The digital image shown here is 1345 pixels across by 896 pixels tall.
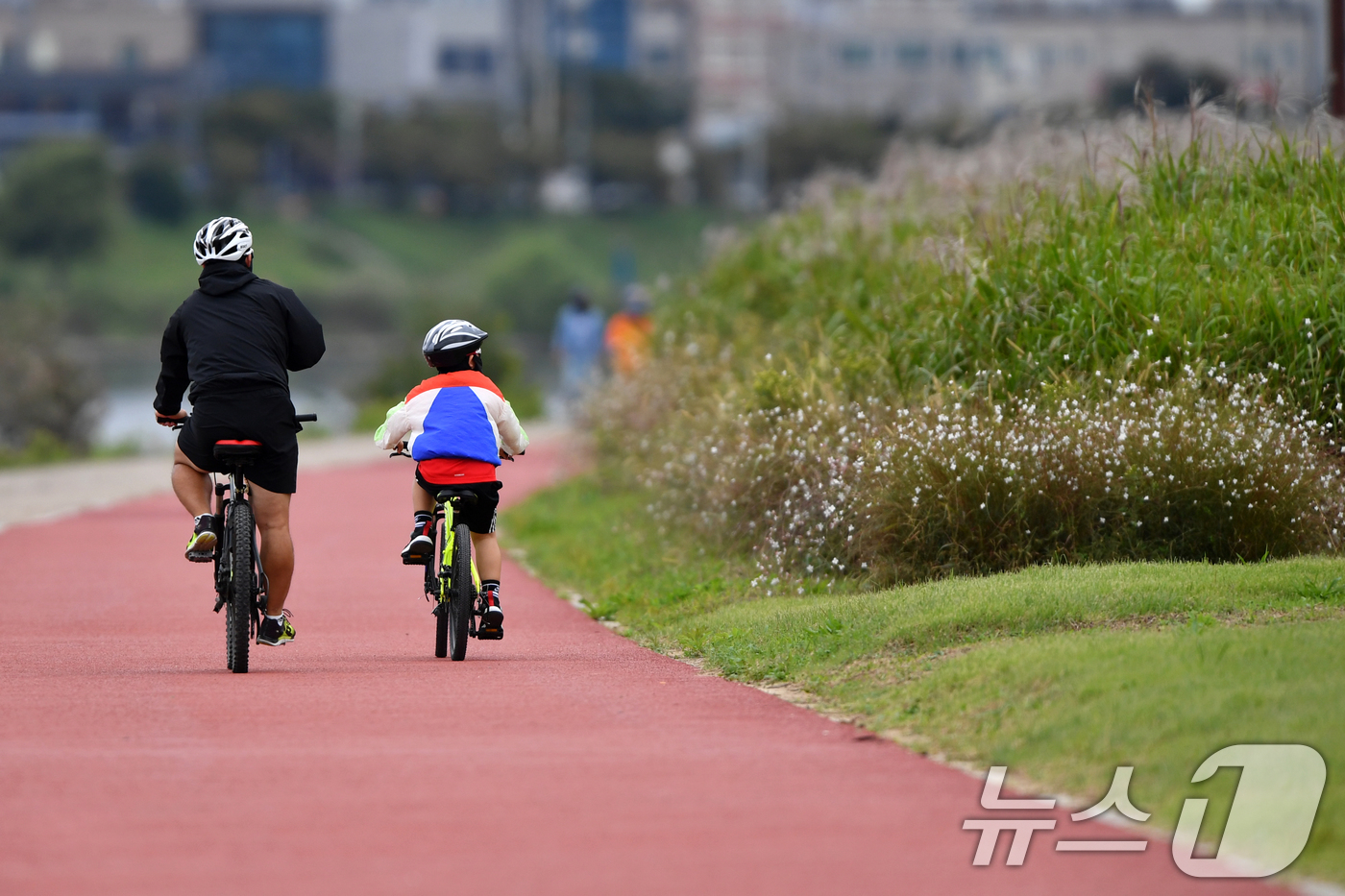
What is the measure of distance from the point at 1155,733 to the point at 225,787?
3057mm

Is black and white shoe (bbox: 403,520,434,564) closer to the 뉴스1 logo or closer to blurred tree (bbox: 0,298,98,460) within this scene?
the 뉴스1 logo

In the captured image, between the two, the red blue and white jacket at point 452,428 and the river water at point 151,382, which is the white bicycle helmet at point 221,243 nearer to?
the red blue and white jacket at point 452,428

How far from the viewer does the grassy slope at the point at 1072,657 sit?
6.72m

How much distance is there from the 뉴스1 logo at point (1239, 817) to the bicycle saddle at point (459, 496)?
405cm

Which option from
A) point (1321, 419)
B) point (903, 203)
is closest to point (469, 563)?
point (1321, 419)

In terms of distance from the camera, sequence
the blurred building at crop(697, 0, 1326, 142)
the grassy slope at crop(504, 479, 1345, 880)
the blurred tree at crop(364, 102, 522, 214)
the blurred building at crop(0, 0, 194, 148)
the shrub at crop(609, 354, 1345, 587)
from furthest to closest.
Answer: the blurred building at crop(697, 0, 1326, 142), the blurred building at crop(0, 0, 194, 148), the blurred tree at crop(364, 102, 522, 214), the shrub at crop(609, 354, 1345, 587), the grassy slope at crop(504, 479, 1345, 880)

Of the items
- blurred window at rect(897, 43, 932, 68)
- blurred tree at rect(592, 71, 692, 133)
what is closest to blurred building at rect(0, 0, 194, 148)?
blurred tree at rect(592, 71, 692, 133)

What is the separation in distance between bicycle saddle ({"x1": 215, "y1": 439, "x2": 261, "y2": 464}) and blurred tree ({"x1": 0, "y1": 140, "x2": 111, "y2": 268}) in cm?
7049

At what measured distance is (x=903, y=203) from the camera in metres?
20.9

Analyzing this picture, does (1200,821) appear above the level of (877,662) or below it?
above

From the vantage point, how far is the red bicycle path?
5.57 m

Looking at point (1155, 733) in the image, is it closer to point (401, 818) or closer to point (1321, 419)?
point (401, 818)

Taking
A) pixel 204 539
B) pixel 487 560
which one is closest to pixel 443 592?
pixel 487 560

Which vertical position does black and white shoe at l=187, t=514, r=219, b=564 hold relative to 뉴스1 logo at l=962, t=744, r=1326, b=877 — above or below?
below
